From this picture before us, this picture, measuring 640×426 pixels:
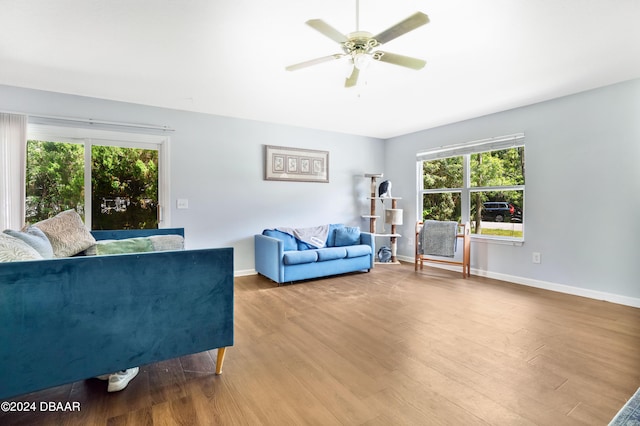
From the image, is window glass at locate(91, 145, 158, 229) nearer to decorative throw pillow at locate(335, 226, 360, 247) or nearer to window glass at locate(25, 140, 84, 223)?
window glass at locate(25, 140, 84, 223)

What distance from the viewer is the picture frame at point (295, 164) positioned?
4637 millimetres

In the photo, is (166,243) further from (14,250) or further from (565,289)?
(565,289)

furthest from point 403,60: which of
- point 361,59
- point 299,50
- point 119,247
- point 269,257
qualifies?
point 269,257

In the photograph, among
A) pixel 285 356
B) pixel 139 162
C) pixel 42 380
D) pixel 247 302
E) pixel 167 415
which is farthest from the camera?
pixel 139 162

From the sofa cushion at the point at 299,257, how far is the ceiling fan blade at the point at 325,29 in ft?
8.54

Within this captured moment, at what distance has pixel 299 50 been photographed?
2494 millimetres

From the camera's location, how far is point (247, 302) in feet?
10.5

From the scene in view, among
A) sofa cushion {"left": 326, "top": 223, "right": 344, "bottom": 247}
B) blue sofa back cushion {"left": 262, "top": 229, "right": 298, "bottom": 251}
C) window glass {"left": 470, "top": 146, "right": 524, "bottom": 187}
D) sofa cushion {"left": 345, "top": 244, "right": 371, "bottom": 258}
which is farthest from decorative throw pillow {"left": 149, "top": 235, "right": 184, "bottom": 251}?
window glass {"left": 470, "top": 146, "right": 524, "bottom": 187}

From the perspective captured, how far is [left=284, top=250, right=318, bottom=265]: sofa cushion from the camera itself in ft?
12.5

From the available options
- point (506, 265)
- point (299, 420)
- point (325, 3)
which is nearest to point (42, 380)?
point (299, 420)

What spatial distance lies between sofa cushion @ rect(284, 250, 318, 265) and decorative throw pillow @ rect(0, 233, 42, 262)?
2.55 meters

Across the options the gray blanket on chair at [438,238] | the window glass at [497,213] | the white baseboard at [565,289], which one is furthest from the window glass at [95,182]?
the white baseboard at [565,289]

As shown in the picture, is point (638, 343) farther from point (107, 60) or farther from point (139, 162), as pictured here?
point (139, 162)

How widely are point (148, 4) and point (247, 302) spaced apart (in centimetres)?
268
